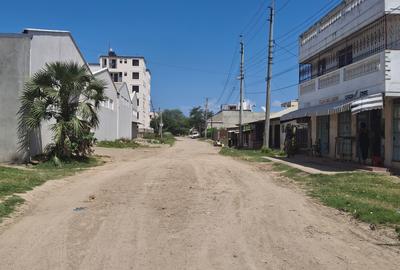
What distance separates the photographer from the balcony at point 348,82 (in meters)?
18.5

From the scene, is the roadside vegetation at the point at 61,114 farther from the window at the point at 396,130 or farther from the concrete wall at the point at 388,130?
the window at the point at 396,130

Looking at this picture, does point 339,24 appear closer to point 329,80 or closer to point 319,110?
point 329,80

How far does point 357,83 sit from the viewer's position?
20.8m

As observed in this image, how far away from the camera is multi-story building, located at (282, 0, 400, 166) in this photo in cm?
1823

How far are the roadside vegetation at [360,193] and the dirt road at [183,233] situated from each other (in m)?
0.57

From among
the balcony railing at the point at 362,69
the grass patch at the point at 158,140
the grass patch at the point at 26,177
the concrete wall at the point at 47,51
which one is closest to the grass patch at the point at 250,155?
the balcony railing at the point at 362,69

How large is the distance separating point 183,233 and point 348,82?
16058 mm

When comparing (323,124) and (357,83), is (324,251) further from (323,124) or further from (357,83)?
(323,124)

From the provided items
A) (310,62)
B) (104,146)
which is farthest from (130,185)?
(104,146)

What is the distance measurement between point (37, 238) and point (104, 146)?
33990 millimetres

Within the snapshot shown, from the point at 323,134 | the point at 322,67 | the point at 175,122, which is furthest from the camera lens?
the point at 175,122

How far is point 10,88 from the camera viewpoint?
21.6 meters

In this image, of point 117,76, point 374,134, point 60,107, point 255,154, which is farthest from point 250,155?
point 117,76

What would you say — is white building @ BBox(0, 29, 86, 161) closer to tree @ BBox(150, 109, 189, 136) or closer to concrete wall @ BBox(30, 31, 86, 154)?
concrete wall @ BBox(30, 31, 86, 154)
